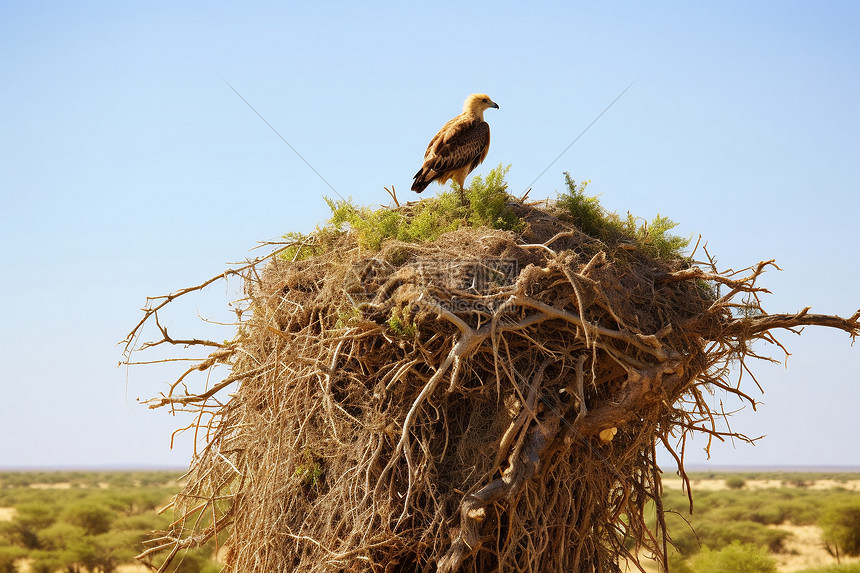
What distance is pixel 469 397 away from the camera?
6938 millimetres

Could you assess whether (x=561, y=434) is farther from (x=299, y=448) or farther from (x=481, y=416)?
(x=299, y=448)

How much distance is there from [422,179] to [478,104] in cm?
139

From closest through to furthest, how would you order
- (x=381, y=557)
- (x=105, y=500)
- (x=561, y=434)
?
(x=381, y=557)
(x=561, y=434)
(x=105, y=500)

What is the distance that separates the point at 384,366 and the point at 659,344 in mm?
2635

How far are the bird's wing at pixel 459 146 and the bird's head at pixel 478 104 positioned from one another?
22 cm

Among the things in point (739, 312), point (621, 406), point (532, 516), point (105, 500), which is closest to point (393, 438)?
point (532, 516)

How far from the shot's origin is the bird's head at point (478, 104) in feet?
29.7

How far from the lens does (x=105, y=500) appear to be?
30078mm

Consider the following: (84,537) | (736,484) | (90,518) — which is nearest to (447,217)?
(84,537)

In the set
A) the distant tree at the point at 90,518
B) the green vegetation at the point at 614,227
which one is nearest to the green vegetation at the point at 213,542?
the distant tree at the point at 90,518

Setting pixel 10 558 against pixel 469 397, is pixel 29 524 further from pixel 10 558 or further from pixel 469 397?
pixel 469 397

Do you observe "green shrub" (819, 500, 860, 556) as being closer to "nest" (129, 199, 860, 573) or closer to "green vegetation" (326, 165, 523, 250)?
"nest" (129, 199, 860, 573)

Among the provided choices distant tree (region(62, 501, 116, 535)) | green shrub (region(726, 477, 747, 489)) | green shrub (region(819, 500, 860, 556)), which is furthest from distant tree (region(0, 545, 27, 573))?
green shrub (region(726, 477, 747, 489))

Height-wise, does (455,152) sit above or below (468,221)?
Result: above
